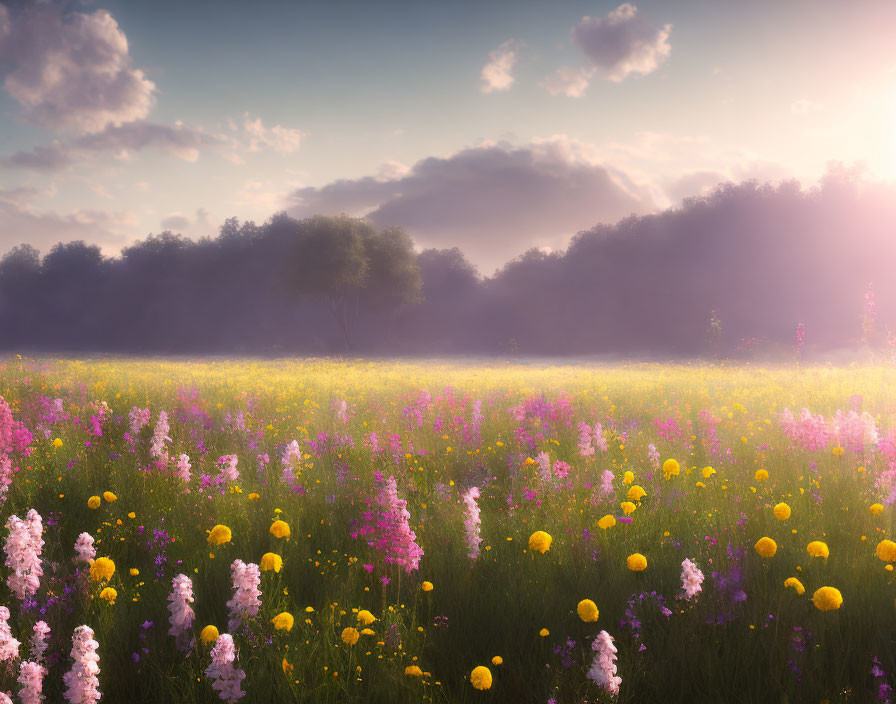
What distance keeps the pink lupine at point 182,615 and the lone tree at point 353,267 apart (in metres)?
42.5

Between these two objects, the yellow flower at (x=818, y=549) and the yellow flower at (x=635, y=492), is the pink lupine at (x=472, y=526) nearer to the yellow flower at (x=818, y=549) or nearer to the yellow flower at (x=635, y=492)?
the yellow flower at (x=635, y=492)

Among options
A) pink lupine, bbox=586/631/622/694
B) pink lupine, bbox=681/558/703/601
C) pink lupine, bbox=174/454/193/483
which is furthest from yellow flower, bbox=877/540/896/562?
pink lupine, bbox=174/454/193/483

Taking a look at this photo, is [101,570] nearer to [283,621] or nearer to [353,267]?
[283,621]

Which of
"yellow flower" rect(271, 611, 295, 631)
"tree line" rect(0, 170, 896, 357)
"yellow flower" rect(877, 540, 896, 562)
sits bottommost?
"yellow flower" rect(271, 611, 295, 631)

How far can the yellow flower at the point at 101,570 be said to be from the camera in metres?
3.25

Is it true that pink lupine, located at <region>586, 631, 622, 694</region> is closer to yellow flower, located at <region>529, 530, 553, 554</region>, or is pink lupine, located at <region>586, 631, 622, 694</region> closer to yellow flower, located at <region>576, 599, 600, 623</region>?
yellow flower, located at <region>576, 599, 600, 623</region>

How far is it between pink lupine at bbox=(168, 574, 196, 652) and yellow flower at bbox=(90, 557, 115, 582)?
2.47 ft

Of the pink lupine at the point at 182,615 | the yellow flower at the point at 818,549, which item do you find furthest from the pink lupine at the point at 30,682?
the yellow flower at the point at 818,549

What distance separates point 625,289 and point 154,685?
49.6 m

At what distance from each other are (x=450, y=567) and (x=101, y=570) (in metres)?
2.19

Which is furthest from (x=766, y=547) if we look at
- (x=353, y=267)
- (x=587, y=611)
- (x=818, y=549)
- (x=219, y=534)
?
(x=353, y=267)

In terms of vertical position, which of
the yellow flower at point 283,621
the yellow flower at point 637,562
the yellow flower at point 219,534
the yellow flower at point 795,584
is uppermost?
the yellow flower at point 637,562

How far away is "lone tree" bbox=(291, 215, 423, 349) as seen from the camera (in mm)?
44094

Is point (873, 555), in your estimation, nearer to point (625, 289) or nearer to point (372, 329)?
point (625, 289)
